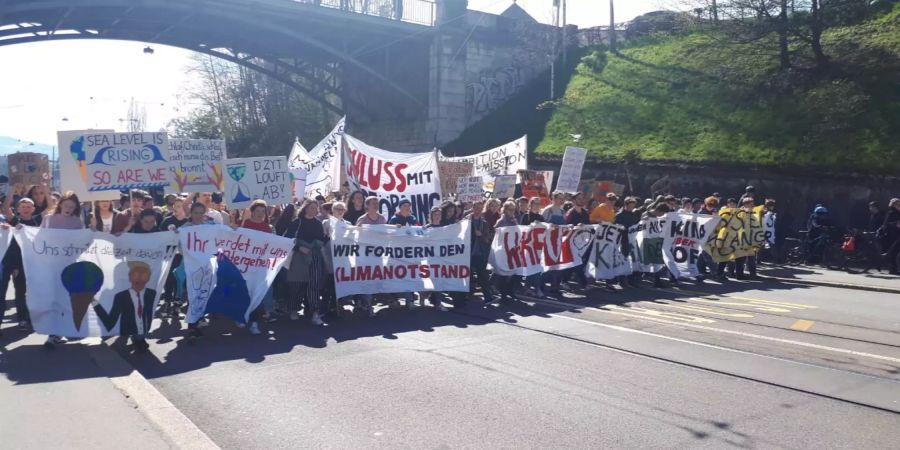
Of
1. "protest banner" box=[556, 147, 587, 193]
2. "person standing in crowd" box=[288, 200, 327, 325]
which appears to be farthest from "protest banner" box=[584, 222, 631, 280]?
"person standing in crowd" box=[288, 200, 327, 325]

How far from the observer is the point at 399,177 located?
50.9ft

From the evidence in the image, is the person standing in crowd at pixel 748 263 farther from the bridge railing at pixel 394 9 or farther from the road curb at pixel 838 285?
the bridge railing at pixel 394 9

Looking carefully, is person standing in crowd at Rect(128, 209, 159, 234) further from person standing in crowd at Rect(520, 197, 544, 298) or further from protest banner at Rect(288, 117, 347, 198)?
protest banner at Rect(288, 117, 347, 198)

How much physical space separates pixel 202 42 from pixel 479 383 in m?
34.8

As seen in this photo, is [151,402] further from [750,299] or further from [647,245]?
[647,245]

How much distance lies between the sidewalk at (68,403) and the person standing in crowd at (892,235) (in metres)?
16.1

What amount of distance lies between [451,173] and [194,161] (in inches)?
274

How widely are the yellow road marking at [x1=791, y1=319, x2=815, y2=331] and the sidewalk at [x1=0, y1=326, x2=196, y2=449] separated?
7.93m

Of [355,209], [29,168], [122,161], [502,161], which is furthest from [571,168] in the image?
[29,168]

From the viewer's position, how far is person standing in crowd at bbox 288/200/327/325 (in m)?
10.2

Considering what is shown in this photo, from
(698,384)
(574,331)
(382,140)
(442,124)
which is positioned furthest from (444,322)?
(382,140)

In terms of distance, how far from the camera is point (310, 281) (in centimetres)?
1034

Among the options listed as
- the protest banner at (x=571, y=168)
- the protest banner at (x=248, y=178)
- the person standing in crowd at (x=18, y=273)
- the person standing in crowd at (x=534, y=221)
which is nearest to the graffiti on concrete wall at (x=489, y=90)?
the protest banner at (x=571, y=168)

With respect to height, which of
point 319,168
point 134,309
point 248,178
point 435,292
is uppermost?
point 319,168
